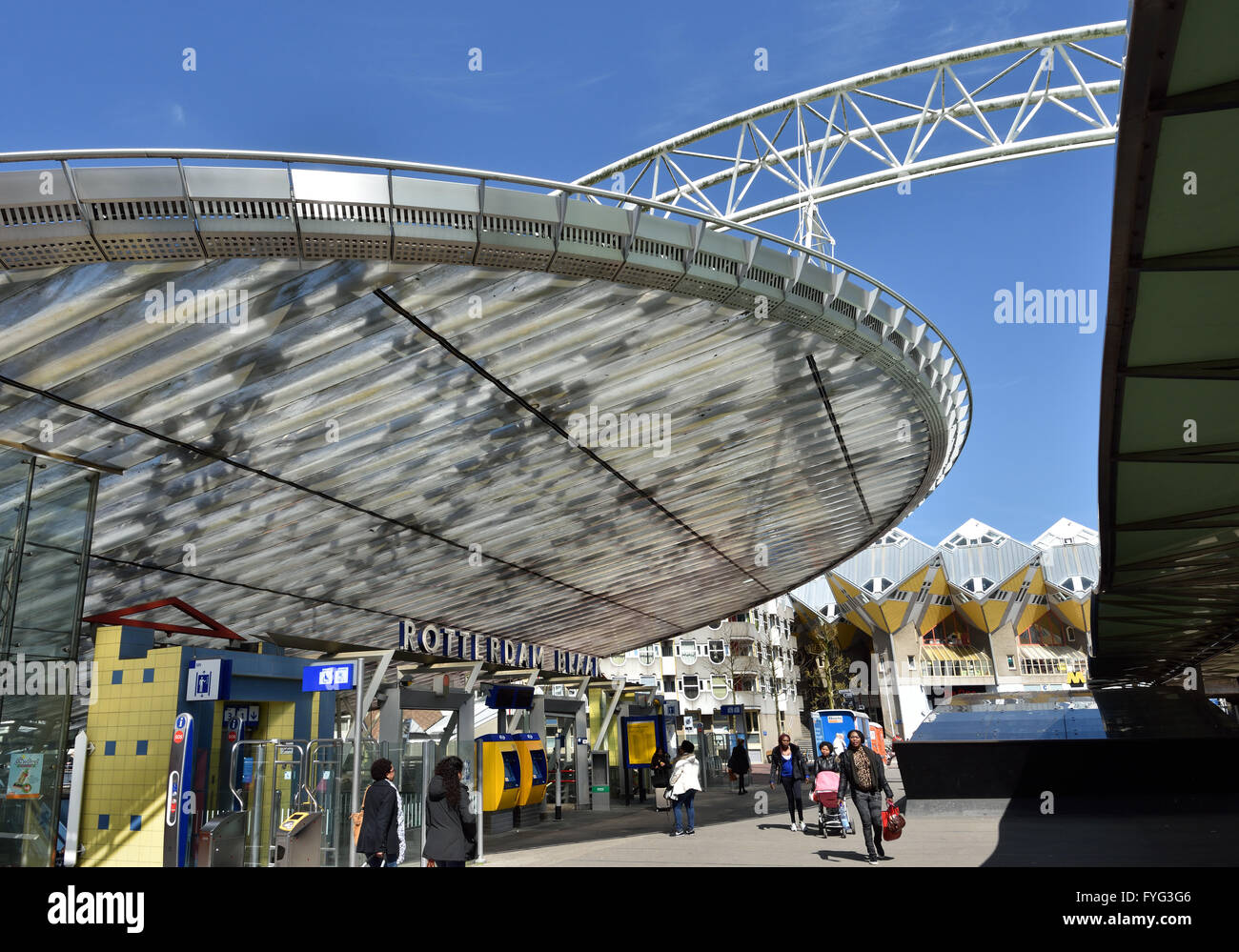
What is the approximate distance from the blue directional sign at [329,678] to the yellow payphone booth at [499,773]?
5093 mm

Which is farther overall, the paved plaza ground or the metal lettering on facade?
the metal lettering on facade

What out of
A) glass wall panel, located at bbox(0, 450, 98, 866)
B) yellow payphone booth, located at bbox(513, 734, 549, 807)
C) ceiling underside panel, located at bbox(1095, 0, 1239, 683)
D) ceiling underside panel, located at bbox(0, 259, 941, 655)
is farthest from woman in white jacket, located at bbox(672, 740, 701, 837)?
glass wall panel, located at bbox(0, 450, 98, 866)

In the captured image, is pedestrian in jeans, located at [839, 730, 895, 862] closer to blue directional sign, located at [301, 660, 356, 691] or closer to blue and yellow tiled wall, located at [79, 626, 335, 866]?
blue directional sign, located at [301, 660, 356, 691]

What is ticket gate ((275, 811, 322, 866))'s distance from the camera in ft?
37.6

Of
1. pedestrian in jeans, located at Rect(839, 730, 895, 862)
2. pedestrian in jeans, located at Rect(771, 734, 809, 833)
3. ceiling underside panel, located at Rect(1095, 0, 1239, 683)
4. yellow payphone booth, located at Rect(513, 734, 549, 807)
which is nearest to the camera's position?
ceiling underside panel, located at Rect(1095, 0, 1239, 683)

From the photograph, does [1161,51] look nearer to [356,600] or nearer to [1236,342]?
[1236,342]

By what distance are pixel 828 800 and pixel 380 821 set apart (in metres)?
8.37

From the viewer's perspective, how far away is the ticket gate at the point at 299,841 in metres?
11.5

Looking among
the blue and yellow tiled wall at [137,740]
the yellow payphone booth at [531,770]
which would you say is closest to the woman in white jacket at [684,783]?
the yellow payphone booth at [531,770]

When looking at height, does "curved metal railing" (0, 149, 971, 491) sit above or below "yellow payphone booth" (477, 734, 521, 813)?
above

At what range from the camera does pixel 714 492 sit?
19.7m
